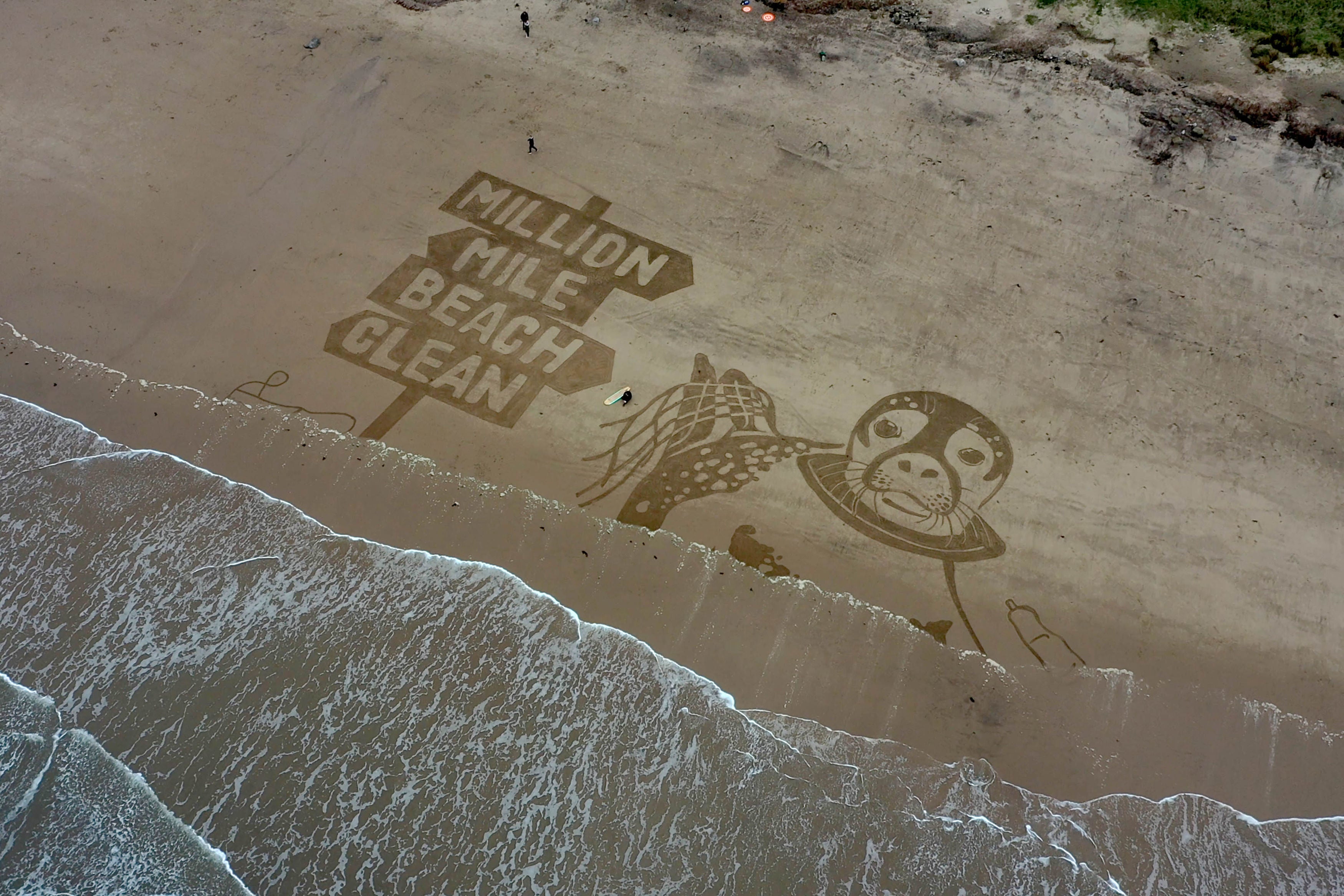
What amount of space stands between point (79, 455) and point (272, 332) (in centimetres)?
312

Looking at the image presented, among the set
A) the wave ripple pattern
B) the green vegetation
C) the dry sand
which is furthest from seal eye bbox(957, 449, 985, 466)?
the green vegetation

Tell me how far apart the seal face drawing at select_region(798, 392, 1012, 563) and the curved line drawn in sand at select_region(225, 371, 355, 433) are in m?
6.47

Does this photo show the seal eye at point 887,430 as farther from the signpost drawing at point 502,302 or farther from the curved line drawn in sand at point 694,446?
the signpost drawing at point 502,302

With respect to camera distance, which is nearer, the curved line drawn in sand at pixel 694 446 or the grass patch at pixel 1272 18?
the curved line drawn in sand at pixel 694 446

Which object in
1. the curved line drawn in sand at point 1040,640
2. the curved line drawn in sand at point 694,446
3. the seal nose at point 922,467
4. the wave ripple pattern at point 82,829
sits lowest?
the wave ripple pattern at point 82,829

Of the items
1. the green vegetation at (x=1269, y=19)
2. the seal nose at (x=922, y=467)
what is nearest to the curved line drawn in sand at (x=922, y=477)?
the seal nose at (x=922, y=467)

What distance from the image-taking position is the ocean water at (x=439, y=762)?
31.7ft

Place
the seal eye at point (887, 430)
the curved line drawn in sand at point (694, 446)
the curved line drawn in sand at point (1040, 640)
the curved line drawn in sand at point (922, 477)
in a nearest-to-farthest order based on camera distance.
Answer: the curved line drawn in sand at point (1040, 640), the curved line drawn in sand at point (922, 477), the curved line drawn in sand at point (694, 446), the seal eye at point (887, 430)

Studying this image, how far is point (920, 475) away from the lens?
40.3ft

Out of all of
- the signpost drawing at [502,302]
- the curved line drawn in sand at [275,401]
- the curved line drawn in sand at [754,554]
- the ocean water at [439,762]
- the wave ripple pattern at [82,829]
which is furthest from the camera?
the signpost drawing at [502,302]

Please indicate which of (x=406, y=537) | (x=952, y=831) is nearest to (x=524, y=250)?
(x=406, y=537)

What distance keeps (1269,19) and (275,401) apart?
1918cm

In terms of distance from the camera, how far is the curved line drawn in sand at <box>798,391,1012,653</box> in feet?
38.5

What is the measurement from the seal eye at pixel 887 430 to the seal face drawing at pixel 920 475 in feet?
0.04
